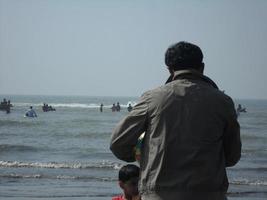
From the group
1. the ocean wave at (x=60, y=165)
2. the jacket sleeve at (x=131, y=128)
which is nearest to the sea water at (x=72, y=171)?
the ocean wave at (x=60, y=165)

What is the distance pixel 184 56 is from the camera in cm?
280

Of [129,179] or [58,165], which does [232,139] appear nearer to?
[129,179]

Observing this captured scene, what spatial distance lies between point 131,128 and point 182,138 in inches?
Result: 9.0

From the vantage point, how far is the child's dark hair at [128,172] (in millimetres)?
4074

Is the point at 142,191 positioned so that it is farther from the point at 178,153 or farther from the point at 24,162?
the point at 24,162

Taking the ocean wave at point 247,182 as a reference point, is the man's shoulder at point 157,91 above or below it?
above

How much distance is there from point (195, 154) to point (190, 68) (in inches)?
16.2

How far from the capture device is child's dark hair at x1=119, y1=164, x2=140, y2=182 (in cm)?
407

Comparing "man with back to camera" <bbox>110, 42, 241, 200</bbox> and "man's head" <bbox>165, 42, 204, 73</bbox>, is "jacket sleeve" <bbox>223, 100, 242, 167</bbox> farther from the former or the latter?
"man's head" <bbox>165, 42, 204, 73</bbox>

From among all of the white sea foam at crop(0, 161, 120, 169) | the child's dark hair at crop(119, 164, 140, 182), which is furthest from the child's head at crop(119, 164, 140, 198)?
the white sea foam at crop(0, 161, 120, 169)

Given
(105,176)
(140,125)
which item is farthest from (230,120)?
(105,176)

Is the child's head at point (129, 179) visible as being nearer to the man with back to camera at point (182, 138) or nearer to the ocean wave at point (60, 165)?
the man with back to camera at point (182, 138)

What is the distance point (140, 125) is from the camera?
8.89 feet

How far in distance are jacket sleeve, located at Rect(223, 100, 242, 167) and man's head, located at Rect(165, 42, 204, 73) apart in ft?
0.88
